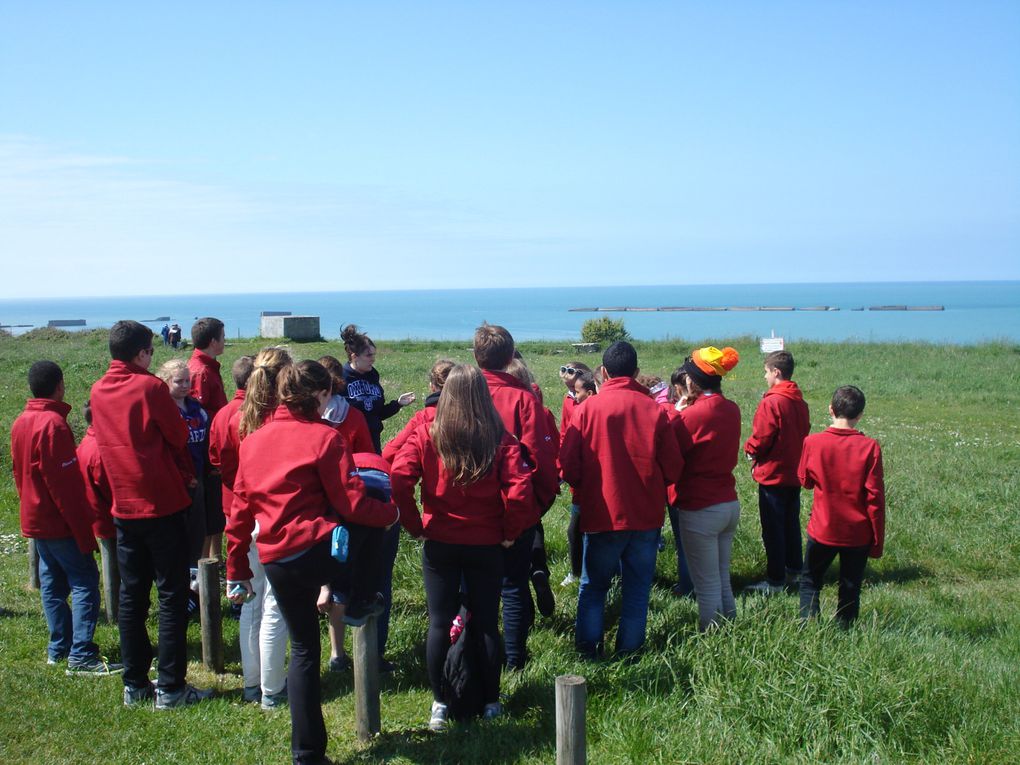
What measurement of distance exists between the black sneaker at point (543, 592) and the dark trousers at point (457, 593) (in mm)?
1332

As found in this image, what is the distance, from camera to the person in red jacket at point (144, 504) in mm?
4883

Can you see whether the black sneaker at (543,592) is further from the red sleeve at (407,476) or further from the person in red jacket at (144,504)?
the person in red jacket at (144,504)

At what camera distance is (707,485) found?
18.3 feet

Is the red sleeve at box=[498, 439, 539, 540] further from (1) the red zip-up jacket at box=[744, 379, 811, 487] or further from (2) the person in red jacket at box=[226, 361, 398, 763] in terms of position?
(1) the red zip-up jacket at box=[744, 379, 811, 487]

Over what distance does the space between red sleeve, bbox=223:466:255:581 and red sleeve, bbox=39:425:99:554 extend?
1.60 meters

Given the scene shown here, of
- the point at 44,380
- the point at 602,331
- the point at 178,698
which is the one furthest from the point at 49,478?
the point at 602,331

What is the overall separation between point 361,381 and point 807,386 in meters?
18.5

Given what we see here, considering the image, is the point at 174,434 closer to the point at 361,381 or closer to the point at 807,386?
the point at 361,381

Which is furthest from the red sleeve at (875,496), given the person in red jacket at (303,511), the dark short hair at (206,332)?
the dark short hair at (206,332)

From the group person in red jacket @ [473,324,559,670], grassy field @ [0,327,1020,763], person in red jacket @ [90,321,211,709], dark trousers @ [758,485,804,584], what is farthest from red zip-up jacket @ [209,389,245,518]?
dark trousers @ [758,485,804,584]

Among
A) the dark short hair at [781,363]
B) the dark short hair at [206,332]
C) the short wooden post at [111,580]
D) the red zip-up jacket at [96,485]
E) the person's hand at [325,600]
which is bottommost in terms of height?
the short wooden post at [111,580]

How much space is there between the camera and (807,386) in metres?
22.9

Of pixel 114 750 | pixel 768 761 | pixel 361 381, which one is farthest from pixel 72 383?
pixel 768 761

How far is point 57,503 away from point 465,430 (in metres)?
2.85
